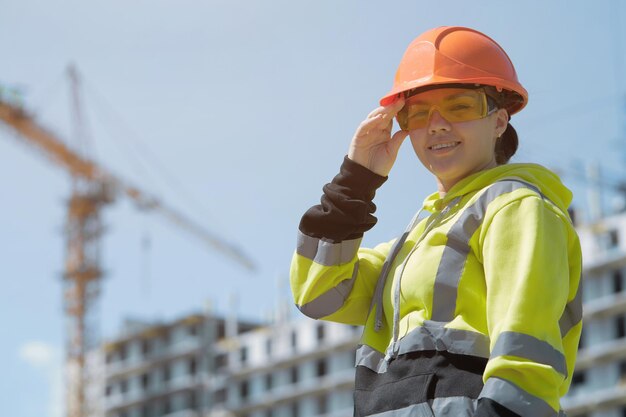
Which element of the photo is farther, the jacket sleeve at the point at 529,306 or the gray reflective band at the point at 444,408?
the gray reflective band at the point at 444,408

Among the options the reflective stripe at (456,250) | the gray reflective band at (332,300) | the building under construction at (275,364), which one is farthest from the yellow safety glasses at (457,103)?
the building under construction at (275,364)

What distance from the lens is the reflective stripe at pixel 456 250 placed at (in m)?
5.29

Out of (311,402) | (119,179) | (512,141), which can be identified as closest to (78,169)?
(119,179)

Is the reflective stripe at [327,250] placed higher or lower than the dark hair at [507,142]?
lower

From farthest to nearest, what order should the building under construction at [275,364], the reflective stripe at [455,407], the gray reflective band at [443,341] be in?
the building under construction at [275,364], the gray reflective band at [443,341], the reflective stripe at [455,407]

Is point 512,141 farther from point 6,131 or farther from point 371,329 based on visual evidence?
point 6,131

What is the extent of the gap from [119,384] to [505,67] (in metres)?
124

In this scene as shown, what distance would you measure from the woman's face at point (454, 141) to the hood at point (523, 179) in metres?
A: 0.07

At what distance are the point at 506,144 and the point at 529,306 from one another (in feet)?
3.94

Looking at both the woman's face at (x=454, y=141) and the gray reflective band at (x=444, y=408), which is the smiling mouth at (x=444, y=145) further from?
the gray reflective band at (x=444, y=408)

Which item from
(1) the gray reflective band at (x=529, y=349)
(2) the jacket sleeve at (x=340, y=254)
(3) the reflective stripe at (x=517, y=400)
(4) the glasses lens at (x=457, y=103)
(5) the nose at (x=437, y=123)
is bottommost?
(3) the reflective stripe at (x=517, y=400)

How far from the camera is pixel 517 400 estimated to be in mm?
4762

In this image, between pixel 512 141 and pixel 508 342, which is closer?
pixel 508 342

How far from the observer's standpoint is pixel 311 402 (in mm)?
106812
